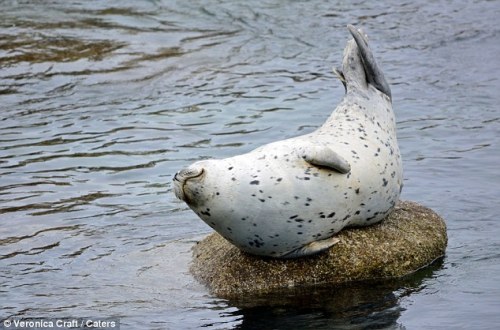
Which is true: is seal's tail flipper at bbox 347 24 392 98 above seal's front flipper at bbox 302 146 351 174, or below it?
above

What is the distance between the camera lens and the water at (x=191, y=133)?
689 centimetres

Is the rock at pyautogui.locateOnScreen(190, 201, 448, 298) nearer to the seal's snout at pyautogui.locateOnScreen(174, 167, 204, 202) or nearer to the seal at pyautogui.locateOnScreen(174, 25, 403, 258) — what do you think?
the seal at pyautogui.locateOnScreen(174, 25, 403, 258)

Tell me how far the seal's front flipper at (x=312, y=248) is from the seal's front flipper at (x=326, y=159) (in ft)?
1.46

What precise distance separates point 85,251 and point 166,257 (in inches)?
24.5

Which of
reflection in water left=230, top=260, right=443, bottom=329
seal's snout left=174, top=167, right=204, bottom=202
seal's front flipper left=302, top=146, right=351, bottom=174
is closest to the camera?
reflection in water left=230, top=260, right=443, bottom=329

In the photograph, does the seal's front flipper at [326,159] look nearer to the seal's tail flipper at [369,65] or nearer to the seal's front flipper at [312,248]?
the seal's front flipper at [312,248]

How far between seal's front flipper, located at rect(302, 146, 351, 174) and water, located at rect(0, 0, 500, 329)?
755mm

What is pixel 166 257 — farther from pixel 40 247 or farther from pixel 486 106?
pixel 486 106

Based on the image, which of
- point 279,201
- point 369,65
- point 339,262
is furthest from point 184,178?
point 369,65

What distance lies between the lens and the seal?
6.87 m

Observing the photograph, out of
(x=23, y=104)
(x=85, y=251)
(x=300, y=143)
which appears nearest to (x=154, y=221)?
(x=85, y=251)

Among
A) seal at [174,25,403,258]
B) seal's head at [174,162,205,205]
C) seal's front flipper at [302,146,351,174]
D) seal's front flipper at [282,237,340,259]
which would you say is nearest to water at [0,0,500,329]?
seal's front flipper at [282,237,340,259]

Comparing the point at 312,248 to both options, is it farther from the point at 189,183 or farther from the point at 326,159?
the point at 189,183

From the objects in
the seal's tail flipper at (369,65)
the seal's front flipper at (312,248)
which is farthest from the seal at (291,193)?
the seal's tail flipper at (369,65)
